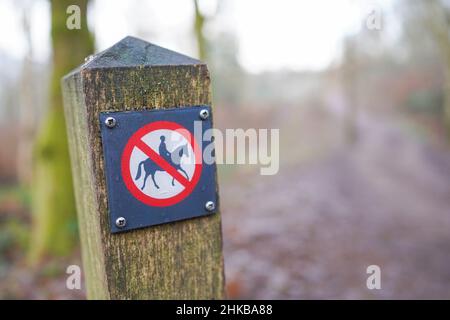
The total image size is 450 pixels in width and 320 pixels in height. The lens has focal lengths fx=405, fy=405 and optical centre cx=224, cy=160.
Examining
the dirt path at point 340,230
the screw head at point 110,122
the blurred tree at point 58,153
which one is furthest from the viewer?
the blurred tree at point 58,153

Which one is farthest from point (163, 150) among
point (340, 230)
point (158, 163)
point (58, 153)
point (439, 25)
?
point (439, 25)

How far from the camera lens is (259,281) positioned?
4.49 metres

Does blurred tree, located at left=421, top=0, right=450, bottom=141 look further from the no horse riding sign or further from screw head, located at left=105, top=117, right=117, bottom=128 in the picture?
screw head, located at left=105, top=117, right=117, bottom=128

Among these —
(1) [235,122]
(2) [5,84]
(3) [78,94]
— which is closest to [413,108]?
(1) [235,122]

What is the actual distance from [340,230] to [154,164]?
6.44 meters

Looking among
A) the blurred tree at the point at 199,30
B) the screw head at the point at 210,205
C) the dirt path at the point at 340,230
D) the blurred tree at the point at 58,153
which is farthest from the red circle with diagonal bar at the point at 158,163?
the blurred tree at the point at 199,30

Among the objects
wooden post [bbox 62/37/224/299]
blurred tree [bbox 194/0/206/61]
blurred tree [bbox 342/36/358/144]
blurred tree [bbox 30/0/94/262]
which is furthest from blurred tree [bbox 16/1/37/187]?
wooden post [bbox 62/37/224/299]

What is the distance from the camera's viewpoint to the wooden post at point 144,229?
5.08 ft

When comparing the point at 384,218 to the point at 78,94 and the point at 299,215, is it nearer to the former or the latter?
the point at 299,215

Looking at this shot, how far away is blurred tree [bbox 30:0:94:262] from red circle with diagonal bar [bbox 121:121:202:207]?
14.5 feet

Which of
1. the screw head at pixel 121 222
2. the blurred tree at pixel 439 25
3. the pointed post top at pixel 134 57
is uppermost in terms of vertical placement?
the blurred tree at pixel 439 25

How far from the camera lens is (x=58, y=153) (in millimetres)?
5602

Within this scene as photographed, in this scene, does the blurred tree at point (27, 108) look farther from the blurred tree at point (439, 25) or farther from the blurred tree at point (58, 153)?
the blurred tree at point (439, 25)

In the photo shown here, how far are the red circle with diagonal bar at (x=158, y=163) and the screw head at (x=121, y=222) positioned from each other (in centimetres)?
10
